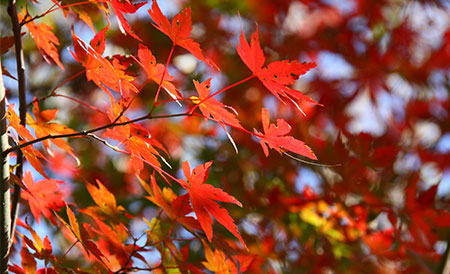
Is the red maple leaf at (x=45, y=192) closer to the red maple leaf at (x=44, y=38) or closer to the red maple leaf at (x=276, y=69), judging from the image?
the red maple leaf at (x=44, y=38)

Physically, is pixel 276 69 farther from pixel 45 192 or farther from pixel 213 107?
pixel 45 192

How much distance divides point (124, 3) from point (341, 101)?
172 cm

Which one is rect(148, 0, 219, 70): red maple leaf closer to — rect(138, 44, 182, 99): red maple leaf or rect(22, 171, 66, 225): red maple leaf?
rect(138, 44, 182, 99): red maple leaf

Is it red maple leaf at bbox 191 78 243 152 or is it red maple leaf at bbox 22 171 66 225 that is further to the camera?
red maple leaf at bbox 22 171 66 225

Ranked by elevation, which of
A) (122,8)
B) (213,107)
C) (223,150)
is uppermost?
(122,8)

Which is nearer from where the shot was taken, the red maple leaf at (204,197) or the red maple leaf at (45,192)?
the red maple leaf at (204,197)

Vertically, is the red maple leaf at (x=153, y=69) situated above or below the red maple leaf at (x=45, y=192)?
above

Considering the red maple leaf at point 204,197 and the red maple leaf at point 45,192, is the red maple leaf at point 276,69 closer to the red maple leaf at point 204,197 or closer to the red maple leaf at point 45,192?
the red maple leaf at point 204,197

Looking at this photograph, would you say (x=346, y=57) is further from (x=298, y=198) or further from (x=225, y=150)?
(x=298, y=198)

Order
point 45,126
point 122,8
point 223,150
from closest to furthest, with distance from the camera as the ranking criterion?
point 122,8 → point 45,126 → point 223,150

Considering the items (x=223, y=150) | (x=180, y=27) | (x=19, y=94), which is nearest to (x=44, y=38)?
(x=19, y=94)

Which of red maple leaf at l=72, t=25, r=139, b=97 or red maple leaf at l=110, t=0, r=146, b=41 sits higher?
red maple leaf at l=110, t=0, r=146, b=41

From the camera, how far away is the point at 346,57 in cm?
219

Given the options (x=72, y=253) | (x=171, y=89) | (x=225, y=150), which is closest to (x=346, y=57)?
(x=225, y=150)
